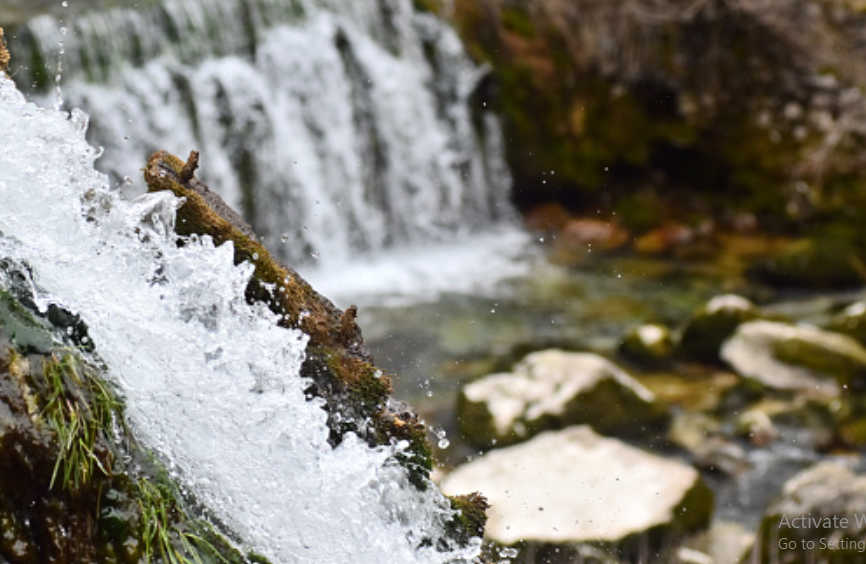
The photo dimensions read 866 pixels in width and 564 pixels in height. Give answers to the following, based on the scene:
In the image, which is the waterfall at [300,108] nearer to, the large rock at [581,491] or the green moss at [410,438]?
the large rock at [581,491]

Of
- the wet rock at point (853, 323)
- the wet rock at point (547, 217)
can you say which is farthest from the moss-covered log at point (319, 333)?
the wet rock at point (547, 217)

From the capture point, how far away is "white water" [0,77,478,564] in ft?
8.80

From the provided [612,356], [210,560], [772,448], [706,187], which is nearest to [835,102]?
[706,187]

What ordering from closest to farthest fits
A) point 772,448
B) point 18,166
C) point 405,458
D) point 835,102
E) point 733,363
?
point 18,166 < point 405,458 < point 772,448 < point 733,363 < point 835,102

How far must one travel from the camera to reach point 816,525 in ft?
16.5

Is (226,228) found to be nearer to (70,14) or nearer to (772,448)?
(772,448)

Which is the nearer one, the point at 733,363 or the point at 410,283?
the point at 733,363

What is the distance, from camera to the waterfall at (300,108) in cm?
874

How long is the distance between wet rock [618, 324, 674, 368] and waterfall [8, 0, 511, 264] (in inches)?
126

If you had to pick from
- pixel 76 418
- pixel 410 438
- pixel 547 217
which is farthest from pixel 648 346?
pixel 76 418

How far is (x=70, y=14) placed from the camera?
8.68 meters

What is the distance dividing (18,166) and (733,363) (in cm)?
635

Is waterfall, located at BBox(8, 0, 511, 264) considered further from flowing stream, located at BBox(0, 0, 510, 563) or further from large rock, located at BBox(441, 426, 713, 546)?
large rock, located at BBox(441, 426, 713, 546)

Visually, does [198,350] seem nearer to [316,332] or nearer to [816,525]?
[316,332]
